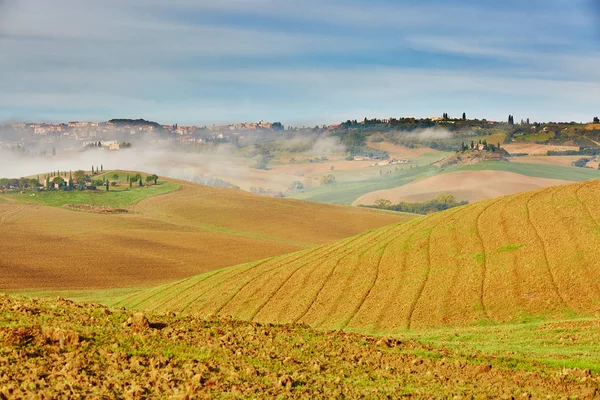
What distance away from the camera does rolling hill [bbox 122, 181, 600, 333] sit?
40.2 metres

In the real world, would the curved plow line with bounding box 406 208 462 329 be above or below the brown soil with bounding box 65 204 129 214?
above

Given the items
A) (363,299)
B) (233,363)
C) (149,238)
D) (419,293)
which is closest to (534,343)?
(233,363)

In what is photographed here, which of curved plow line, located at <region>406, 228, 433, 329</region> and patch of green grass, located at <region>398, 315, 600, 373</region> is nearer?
patch of green grass, located at <region>398, 315, 600, 373</region>

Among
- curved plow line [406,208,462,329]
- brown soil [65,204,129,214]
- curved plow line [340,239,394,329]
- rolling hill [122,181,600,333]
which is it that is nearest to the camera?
curved plow line [406,208,462,329]

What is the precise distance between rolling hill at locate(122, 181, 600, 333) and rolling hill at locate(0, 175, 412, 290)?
1486 inches

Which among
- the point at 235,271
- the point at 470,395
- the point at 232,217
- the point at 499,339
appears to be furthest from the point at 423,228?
the point at 232,217

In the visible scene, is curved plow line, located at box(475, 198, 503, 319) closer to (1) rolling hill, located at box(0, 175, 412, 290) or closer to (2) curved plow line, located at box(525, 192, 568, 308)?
(2) curved plow line, located at box(525, 192, 568, 308)

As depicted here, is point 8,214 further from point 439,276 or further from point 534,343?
point 534,343

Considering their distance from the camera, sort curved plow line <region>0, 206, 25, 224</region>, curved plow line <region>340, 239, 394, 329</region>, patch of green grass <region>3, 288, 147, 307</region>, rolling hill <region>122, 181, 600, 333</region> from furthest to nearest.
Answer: curved plow line <region>0, 206, 25, 224</region>, patch of green grass <region>3, 288, 147, 307</region>, curved plow line <region>340, 239, 394, 329</region>, rolling hill <region>122, 181, 600, 333</region>

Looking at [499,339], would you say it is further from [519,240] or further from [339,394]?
[519,240]

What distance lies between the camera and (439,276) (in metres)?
46.1

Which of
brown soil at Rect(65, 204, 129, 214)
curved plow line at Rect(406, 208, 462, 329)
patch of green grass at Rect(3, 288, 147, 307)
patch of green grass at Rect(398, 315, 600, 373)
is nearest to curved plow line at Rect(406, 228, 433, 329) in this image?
curved plow line at Rect(406, 208, 462, 329)

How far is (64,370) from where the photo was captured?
15.5 meters

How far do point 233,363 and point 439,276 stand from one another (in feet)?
100
